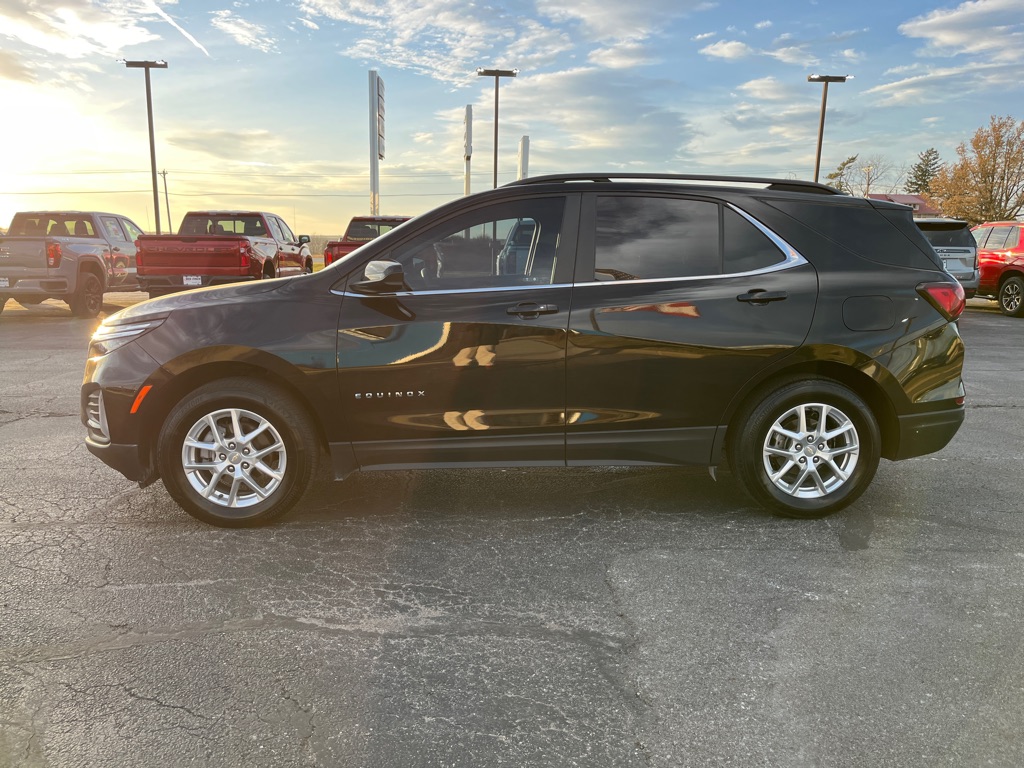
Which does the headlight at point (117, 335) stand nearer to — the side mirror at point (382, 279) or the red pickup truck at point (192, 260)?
the side mirror at point (382, 279)

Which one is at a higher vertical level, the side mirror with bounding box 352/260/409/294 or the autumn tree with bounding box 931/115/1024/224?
the autumn tree with bounding box 931/115/1024/224

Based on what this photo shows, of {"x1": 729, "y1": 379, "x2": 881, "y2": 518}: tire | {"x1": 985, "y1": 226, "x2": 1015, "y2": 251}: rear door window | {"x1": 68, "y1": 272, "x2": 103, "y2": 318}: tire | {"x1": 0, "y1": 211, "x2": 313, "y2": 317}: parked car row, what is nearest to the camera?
{"x1": 729, "y1": 379, "x2": 881, "y2": 518}: tire

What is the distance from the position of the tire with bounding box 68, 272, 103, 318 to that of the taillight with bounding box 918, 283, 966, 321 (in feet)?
48.3

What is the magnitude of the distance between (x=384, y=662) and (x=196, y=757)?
2.26 ft

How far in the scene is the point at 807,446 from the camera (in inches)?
158

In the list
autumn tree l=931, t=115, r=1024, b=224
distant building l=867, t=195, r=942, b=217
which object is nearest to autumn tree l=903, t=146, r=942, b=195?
distant building l=867, t=195, r=942, b=217

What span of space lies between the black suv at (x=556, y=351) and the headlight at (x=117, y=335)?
0.01 m

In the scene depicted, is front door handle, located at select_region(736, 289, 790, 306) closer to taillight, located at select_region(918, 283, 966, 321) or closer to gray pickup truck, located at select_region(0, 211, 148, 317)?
taillight, located at select_region(918, 283, 966, 321)

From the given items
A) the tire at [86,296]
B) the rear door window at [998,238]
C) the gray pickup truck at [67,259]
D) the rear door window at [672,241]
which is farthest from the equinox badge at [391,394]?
the rear door window at [998,238]

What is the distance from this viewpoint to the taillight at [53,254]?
1355cm

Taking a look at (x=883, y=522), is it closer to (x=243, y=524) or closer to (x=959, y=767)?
(x=959, y=767)

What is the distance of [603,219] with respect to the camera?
3.90 meters

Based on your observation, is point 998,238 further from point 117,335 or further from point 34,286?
point 34,286

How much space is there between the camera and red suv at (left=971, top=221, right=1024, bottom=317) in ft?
53.1
